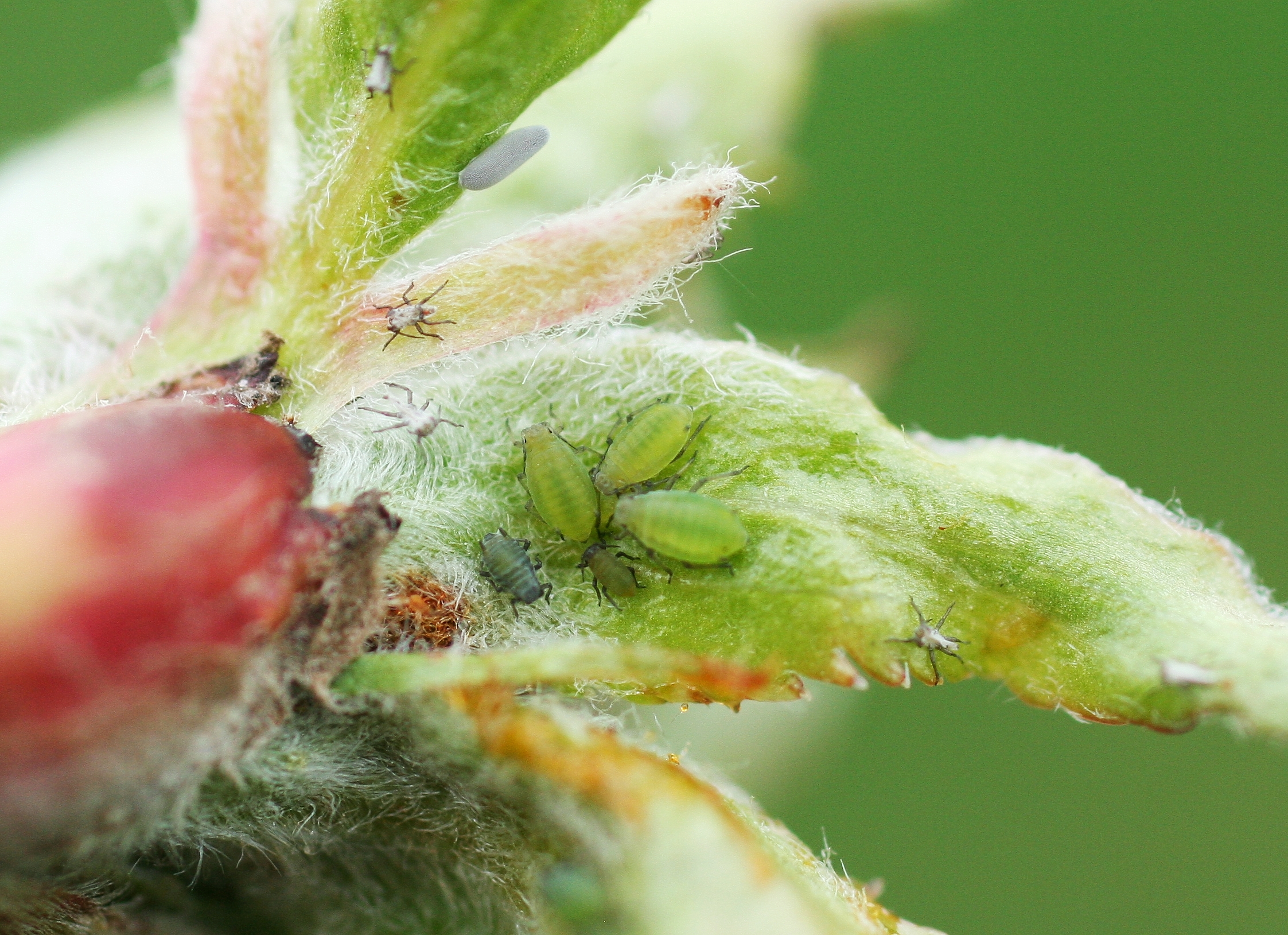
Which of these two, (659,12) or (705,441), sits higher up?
(659,12)

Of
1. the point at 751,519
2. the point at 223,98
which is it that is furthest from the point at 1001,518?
the point at 223,98

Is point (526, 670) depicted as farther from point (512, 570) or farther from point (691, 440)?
point (691, 440)

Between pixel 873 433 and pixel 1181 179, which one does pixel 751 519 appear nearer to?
pixel 873 433

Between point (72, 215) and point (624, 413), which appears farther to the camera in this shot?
point (72, 215)

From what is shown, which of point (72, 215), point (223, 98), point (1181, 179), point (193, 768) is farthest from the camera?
point (1181, 179)

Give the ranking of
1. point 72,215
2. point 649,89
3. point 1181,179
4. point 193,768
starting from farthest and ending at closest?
point 1181,179 → point 649,89 → point 72,215 → point 193,768

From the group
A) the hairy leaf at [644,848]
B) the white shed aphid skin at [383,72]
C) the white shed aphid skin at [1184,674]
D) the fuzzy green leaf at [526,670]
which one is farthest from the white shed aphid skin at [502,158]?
the white shed aphid skin at [1184,674]
